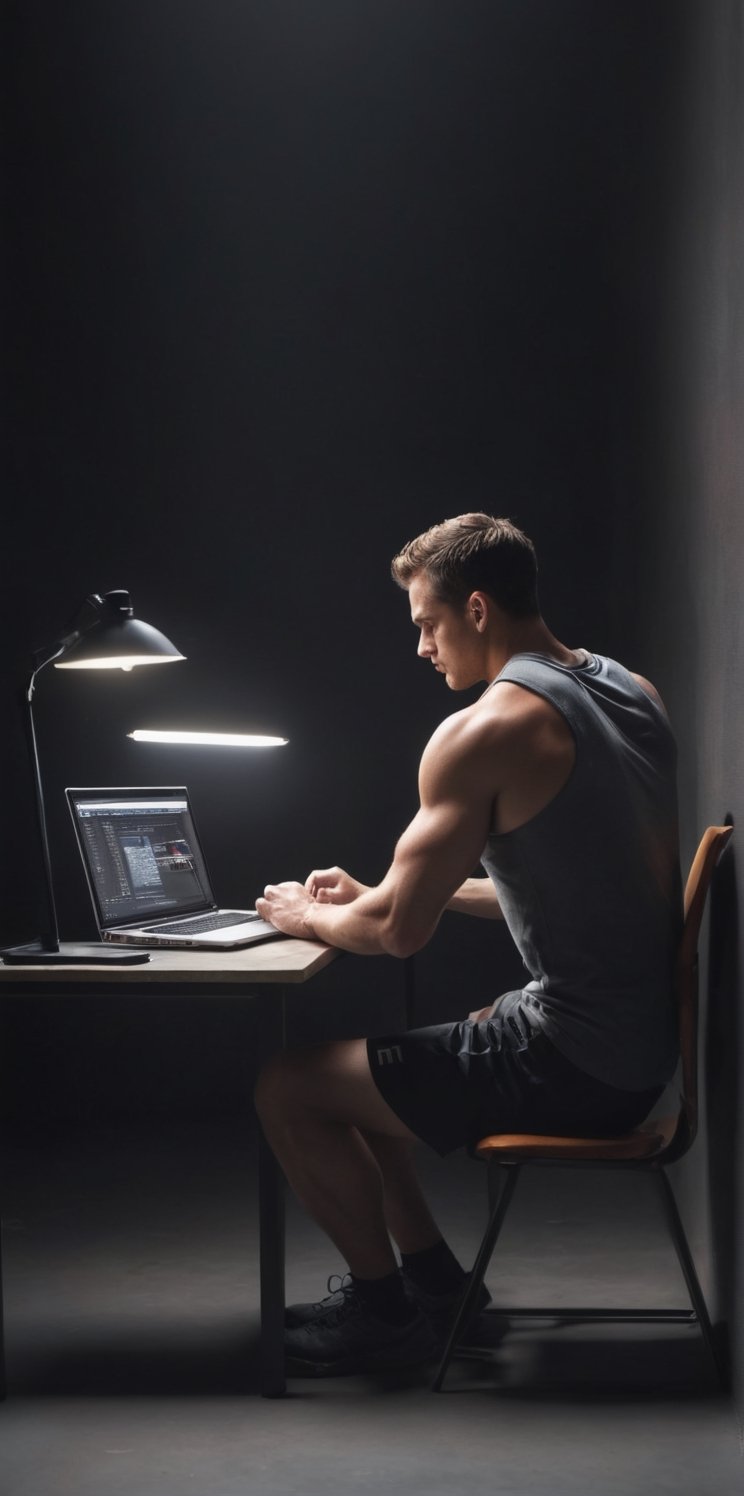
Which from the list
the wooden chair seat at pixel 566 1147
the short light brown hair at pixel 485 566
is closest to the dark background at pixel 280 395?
the short light brown hair at pixel 485 566

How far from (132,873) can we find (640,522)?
171 cm

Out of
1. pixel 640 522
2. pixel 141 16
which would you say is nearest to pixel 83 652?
pixel 640 522

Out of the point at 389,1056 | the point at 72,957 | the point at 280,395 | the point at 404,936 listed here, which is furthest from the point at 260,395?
the point at 389,1056

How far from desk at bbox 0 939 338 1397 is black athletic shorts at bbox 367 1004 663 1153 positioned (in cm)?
20

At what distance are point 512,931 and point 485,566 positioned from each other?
65 centimetres

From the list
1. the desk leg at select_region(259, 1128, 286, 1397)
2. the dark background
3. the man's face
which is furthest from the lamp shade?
the dark background

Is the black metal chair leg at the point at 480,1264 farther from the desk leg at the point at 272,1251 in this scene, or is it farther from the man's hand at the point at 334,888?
the man's hand at the point at 334,888

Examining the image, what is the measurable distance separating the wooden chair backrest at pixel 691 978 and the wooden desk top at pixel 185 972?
62 cm

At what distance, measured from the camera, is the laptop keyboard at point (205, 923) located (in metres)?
2.88

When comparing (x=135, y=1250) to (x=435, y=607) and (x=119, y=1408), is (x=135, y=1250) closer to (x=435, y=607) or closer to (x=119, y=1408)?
(x=119, y=1408)

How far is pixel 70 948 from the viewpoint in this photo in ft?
8.86

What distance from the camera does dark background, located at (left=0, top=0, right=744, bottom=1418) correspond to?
4348 mm

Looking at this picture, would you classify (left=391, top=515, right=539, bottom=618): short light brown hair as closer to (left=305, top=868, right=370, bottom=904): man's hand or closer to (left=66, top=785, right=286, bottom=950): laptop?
(left=305, top=868, right=370, bottom=904): man's hand

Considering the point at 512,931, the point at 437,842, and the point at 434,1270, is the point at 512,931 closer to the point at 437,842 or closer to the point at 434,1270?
the point at 437,842
